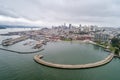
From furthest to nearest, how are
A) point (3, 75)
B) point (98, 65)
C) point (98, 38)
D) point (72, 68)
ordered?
point (98, 38), point (98, 65), point (72, 68), point (3, 75)

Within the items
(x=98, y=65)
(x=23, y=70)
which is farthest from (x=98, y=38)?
(x=23, y=70)

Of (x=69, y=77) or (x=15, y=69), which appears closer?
(x=69, y=77)

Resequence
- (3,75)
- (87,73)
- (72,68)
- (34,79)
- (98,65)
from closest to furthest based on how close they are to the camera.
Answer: (34,79) → (3,75) → (87,73) → (72,68) → (98,65)

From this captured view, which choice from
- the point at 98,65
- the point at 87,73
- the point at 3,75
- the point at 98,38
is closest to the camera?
the point at 3,75

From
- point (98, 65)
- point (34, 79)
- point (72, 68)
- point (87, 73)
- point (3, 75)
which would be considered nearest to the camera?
point (34, 79)

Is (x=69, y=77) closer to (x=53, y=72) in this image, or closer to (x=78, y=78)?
(x=78, y=78)

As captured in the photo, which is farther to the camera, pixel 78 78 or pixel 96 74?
pixel 96 74

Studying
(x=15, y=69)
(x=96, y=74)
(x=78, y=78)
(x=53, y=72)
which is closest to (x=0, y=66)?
(x=15, y=69)

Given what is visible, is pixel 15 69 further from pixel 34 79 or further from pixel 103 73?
pixel 103 73
